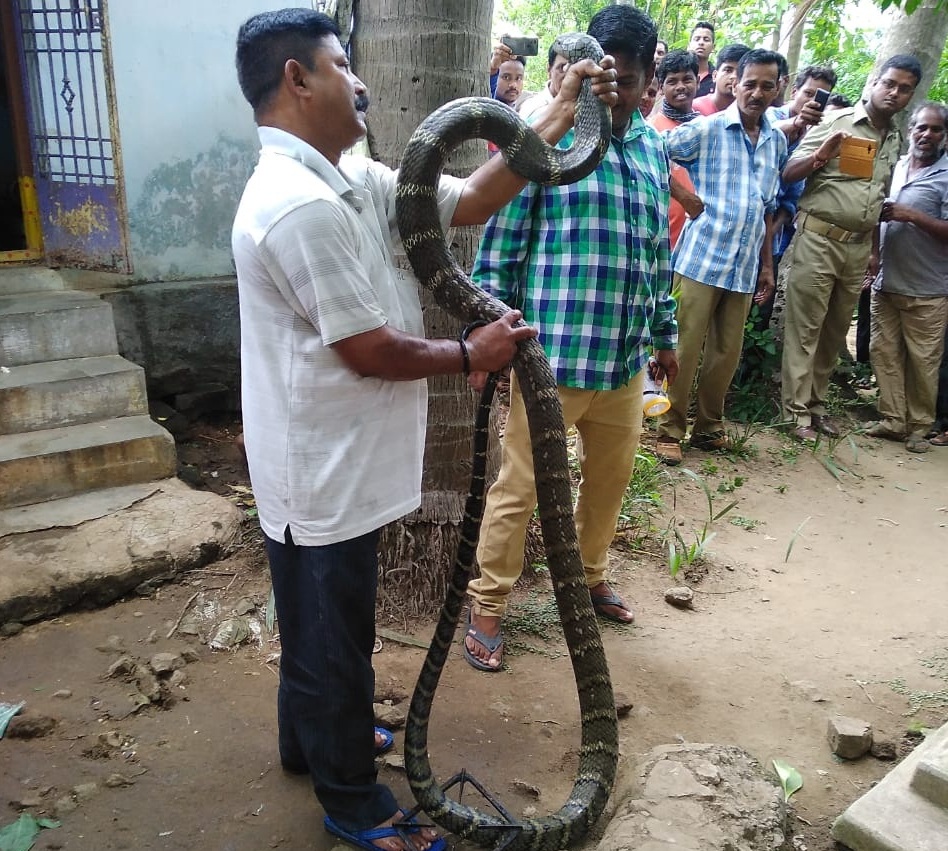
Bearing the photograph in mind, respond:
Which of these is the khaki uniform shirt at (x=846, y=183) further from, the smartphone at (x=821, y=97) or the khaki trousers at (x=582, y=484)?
the khaki trousers at (x=582, y=484)

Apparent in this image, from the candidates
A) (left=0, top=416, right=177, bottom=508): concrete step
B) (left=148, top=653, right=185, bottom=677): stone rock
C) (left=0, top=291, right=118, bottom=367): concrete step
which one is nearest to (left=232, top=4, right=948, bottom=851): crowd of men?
(left=148, top=653, right=185, bottom=677): stone rock

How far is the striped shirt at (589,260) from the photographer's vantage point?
2965mm

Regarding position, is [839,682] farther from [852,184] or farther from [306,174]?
[852,184]

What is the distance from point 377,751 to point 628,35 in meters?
2.65

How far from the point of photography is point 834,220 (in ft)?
18.9

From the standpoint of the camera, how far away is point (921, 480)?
18.4 feet

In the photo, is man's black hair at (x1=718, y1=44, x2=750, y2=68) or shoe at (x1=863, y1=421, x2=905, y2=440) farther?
shoe at (x1=863, y1=421, x2=905, y2=440)

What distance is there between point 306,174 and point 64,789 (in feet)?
6.79

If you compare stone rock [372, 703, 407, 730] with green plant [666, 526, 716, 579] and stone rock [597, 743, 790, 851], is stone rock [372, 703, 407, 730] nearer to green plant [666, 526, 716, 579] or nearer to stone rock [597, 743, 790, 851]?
stone rock [597, 743, 790, 851]

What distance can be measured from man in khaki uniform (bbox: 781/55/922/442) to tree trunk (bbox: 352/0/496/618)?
11.1 ft

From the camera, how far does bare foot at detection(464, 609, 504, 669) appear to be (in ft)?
10.7

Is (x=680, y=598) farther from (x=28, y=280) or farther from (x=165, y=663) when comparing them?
(x=28, y=280)

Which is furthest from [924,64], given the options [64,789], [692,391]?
[64,789]

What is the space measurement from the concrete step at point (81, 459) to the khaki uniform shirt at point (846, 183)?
4.71 metres
